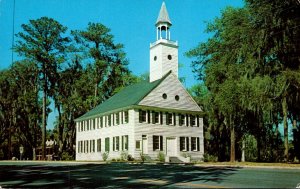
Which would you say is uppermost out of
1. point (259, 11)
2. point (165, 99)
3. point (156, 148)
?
point (259, 11)

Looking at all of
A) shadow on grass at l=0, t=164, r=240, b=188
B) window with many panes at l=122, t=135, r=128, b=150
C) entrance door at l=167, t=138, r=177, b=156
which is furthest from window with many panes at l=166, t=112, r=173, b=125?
shadow on grass at l=0, t=164, r=240, b=188

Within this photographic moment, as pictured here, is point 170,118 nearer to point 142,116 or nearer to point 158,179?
point 142,116

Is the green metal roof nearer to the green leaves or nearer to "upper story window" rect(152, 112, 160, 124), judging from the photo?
"upper story window" rect(152, 112, 160, 124)

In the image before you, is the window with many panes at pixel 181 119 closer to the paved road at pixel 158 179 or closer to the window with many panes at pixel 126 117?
the window with many panes at pixel 126 117

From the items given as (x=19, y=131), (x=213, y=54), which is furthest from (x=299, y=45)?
(x=19, y=131)

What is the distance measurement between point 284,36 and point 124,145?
57.6 ft

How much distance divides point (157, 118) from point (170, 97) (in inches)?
89.6

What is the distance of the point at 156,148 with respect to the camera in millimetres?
30031

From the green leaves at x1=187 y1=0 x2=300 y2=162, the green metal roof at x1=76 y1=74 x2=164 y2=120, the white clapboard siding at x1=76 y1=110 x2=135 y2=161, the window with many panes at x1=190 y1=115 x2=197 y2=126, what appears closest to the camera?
the green leaves at x1=187 y1=0 x2=300 y2=162

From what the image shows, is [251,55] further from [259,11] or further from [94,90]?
[94,90]

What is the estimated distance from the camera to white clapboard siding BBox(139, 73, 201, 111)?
101 feet

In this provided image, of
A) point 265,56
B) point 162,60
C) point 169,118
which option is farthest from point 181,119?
point 265,56

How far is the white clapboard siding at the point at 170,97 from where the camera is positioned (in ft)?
101

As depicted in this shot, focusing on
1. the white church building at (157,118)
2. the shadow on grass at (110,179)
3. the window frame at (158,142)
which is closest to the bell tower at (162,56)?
the white church building at (157,118)
